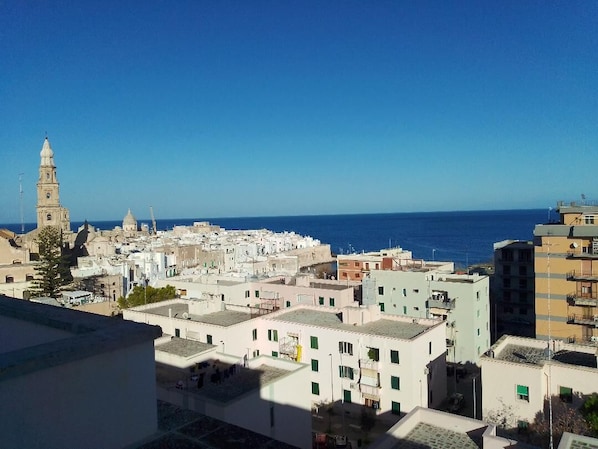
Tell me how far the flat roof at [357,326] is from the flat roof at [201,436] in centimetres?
1886

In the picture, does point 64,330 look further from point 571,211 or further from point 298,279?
point 571,211

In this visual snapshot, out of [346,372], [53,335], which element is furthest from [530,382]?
[53,335]

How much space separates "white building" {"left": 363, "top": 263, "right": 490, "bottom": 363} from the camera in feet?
103

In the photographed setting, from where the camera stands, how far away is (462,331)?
104 feet

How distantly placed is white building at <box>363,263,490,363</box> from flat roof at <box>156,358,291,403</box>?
16477 mm

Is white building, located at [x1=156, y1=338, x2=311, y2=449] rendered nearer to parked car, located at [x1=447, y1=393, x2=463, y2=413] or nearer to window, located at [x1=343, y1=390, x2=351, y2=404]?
window, located at [x1=343, y1=390, x2=351, y2=404]

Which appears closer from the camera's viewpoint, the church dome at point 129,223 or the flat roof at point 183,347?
the flat roof at point 183,347

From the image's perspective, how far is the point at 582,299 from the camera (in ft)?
98.0

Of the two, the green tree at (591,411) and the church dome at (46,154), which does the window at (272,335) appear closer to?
the green tree at (591,411)

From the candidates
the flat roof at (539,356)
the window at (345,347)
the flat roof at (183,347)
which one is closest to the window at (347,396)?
the window at (345,347)

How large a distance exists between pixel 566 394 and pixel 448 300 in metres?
14.9

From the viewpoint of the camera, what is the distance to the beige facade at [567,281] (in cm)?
2984

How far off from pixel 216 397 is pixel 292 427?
3052mm

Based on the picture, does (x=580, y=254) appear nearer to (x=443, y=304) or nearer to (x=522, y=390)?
(x=443, y=304)
